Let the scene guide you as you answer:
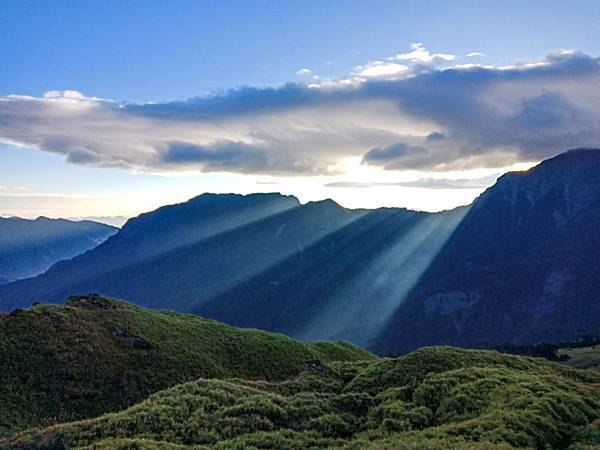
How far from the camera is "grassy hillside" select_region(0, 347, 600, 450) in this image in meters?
22.6

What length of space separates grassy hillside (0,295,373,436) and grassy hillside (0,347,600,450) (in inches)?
607

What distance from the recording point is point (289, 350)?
206ft

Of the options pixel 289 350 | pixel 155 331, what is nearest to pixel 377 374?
pixel 289 350

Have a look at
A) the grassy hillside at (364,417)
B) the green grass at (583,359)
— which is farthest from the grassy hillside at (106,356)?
the green grass at (583,359)

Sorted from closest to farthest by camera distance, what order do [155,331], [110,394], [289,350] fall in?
[110,394] → [155,331] → [289,350]

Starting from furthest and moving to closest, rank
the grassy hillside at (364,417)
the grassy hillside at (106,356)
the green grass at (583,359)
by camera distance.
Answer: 1. the green grass at (583,359)
2. the grassy hillside at (106,356)
3. the grassy hillside at (364,417)

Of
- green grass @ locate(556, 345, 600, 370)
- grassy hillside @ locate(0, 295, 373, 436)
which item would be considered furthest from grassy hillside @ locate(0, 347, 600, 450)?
green grass @ locate(556, 345, 600, 370)

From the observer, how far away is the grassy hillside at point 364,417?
22.6 meters

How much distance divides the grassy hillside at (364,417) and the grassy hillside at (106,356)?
15426 millimetres

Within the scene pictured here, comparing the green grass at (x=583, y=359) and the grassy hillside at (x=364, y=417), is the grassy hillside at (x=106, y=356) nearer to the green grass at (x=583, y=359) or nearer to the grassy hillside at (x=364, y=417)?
the grassy hillside at (x=364, y=417)

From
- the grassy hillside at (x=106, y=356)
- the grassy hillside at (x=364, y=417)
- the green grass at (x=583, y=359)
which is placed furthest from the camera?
the green grass at (x=583, y=359)

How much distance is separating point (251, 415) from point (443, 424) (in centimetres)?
972

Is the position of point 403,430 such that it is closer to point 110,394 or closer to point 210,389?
point 210,389

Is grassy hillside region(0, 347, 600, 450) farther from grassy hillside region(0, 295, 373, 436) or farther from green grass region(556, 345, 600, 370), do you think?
green grass region(556, 345, 600, 370)
